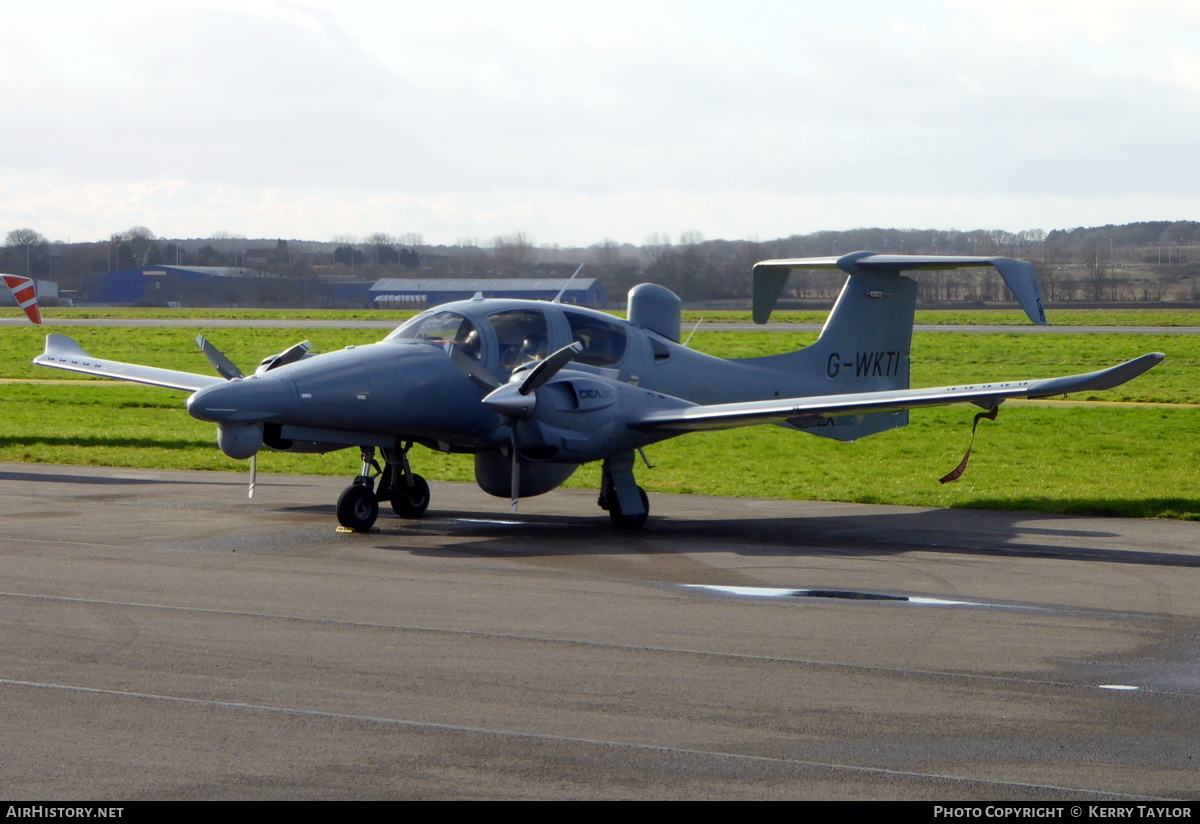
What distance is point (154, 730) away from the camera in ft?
23.3

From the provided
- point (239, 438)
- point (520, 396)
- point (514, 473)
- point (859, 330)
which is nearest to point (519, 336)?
point (520, 396)

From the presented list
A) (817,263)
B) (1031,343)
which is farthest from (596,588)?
(1031,343)

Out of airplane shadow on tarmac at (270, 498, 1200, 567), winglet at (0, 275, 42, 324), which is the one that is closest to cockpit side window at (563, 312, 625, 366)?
airplane shadow on tarmac at (270, 498, 1200, 567)

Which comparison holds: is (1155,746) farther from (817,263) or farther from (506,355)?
(817,263)

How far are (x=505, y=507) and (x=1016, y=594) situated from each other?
812cm

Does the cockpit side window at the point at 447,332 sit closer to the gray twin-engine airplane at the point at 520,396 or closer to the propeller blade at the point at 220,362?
the gray twin-engine airplane at the point at 520,396

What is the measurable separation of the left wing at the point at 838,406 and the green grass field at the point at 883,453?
156 inches

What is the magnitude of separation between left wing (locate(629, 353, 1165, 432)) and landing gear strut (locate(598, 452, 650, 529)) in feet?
2.26

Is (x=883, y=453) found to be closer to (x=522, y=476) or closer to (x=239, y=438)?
(x=522, y=476)

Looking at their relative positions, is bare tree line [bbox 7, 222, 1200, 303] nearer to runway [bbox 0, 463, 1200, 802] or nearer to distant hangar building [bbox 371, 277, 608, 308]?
distant hangar building [bbox 371, 277, 608, 308]

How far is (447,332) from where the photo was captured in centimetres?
1566

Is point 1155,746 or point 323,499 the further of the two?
point 323,499

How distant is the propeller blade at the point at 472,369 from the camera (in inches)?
590

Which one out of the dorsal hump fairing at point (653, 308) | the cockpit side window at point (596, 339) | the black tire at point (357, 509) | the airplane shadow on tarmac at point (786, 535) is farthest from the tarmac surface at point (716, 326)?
the black tire at point (357, 509)
